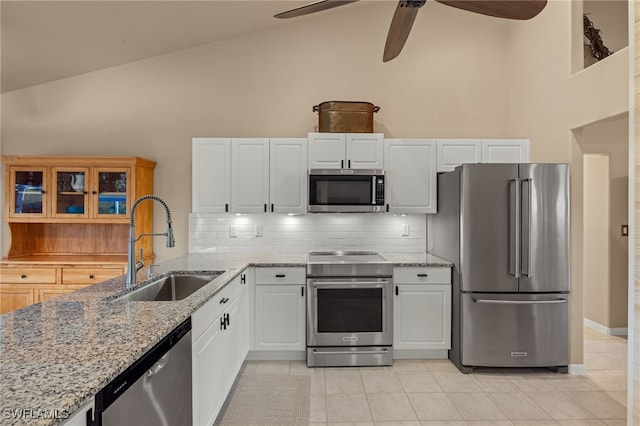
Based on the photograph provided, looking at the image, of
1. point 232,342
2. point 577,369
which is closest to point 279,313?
point 232,342

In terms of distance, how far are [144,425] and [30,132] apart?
13.5ft

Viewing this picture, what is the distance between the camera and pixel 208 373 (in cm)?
215

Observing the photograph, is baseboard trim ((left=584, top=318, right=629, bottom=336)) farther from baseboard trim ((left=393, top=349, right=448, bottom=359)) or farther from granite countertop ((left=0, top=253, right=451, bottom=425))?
granite countertop ((left=0, top=253, right=451, bottom=425))

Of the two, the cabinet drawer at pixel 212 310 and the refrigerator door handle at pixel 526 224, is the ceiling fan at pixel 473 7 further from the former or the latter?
the cabinet drawer at pixel 212 310

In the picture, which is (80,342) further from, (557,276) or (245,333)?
(557,276)

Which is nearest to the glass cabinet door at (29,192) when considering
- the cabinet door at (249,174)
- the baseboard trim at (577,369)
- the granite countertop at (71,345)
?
the cabinet door at (249,174)

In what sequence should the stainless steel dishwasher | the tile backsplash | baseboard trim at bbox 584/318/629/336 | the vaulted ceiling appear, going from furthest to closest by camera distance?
baseboard trim at bbox 584/318/629/336 → the tile backsplash → the vaulted ceiling → the stainless steel dishwasher

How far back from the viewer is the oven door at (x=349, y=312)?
134 inches

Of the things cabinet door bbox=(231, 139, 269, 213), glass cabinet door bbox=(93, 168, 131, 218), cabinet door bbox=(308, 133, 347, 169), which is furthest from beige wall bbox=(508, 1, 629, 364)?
glass cabinet door bbox=(93, 168, 131, 218)

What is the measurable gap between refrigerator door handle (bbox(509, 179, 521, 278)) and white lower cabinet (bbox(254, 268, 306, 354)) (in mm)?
1774

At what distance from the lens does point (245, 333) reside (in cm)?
326

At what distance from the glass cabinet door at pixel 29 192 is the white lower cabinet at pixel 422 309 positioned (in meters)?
3.53

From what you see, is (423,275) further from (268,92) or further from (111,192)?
(111,192)

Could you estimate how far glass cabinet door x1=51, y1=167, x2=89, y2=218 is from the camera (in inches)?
152
